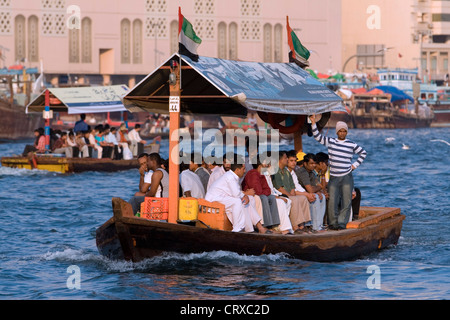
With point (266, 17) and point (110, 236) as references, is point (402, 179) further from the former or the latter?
point (266, 17)

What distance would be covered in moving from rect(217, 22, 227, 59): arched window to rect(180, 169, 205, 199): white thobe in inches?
3310

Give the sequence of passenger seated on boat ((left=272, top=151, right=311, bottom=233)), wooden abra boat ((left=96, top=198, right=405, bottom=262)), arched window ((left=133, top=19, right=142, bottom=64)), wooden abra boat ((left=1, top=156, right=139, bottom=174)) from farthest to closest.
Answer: arched window ((left=133, top=19, right=142, bottom=64)), wooden abra boat ((left=1, top=156, right=139, bottom=174)), passenger seated on boat ((left=272, top=151, right=311, bottom=233)), wooden abra boat ((left=96, top=198, right=405, bottom=262))

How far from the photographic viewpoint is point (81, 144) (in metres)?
30.9

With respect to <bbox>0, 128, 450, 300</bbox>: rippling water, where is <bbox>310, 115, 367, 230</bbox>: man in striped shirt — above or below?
above

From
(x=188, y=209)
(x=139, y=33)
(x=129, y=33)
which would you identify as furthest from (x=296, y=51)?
(x=139, y=33)

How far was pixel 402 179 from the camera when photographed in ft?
116

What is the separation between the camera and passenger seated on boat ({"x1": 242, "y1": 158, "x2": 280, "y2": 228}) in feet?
45.4

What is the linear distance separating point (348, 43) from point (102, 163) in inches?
3674

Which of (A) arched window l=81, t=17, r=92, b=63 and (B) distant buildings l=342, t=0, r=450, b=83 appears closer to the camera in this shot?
(A) arched window l=81, t=17, r=92, b=63

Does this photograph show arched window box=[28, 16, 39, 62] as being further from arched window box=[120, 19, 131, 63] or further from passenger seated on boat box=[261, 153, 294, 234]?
passenger seated on boat box=[261, 153, 294, 234]

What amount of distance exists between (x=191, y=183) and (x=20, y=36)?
79601 mm

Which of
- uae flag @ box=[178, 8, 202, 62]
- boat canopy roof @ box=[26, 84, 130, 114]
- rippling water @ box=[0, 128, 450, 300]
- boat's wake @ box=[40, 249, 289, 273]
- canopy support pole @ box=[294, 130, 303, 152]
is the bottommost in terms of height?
rippling water @ box=[0, 128, 450, 300]

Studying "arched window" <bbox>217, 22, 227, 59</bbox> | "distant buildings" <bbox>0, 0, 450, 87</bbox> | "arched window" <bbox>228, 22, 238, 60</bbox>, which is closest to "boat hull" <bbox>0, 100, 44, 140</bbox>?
"distant buildings" <bbox>0, 0, 450, 87</bbox>

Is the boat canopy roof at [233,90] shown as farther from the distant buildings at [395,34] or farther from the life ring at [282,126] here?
the distant buildings at [395,34]
